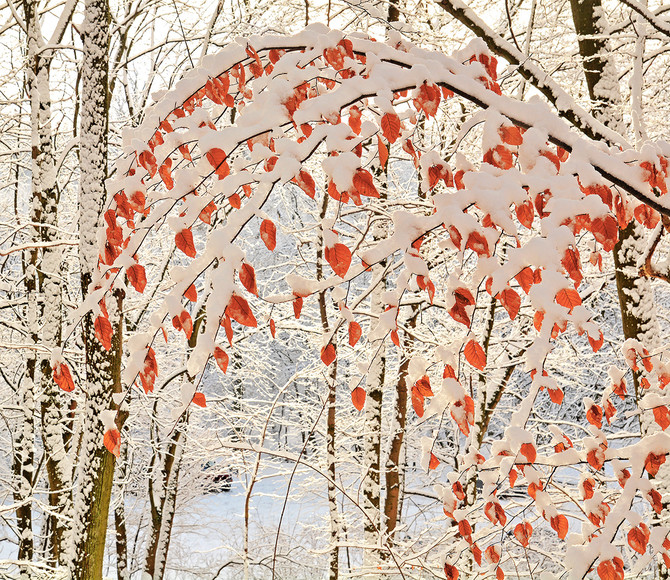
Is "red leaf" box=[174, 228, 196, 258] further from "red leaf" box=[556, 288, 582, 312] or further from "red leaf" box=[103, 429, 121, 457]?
"red leaf" box=[556, 288, 582, 312]

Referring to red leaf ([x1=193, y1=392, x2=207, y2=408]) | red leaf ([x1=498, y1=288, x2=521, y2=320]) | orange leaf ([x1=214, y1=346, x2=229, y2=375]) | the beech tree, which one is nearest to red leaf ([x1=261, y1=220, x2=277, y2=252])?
the beech tree

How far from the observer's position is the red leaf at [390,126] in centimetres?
166

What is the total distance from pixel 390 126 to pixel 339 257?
1.21 ft

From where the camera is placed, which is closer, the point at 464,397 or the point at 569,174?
the point at 569,174

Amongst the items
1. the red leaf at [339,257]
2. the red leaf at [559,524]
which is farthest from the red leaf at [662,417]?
the red leaf at [339,257]

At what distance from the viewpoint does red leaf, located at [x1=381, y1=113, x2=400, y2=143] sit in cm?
166

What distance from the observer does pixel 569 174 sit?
169 cm

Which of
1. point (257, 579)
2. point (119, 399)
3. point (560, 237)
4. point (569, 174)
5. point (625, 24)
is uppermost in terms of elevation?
point (625, 24)

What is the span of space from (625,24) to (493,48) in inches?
40.1

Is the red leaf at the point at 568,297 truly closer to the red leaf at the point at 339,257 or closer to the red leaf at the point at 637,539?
the red leaf at the point at 339,257

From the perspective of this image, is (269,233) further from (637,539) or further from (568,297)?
(637,539)

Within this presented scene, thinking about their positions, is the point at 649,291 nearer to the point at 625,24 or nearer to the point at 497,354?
the point at 625,24

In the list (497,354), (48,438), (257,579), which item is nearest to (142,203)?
(48,438)

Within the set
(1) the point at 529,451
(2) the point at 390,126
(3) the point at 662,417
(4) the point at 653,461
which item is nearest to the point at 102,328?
(2) the point at 390,126
